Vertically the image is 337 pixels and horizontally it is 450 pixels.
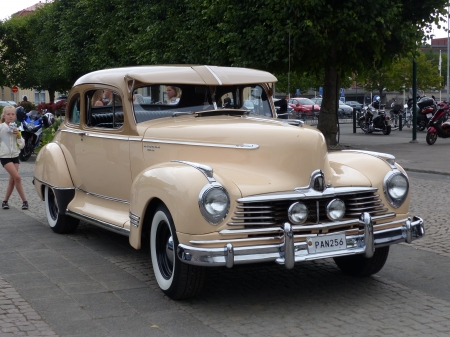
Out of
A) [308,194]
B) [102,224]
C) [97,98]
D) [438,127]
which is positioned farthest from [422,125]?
[308,194]

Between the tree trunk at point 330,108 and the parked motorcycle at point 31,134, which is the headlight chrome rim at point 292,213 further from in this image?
the tree trunk at point 330,108

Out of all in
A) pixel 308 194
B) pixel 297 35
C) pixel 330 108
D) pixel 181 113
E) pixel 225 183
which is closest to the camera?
pixel 225 183

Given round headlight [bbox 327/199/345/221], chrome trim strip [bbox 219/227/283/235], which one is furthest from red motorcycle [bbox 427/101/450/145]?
chrome trim strip [bbox 219/227/283/235]

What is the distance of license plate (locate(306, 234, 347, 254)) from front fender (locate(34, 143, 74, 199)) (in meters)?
3.89

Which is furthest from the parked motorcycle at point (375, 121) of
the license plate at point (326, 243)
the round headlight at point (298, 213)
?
the round headlight at point (298, 213)

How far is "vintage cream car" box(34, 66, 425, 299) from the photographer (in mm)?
5707

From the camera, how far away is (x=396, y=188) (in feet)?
21.1

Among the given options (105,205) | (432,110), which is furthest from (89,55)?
(105,205)

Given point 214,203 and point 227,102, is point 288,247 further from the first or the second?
point 227,102

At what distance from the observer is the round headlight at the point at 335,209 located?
599 cm

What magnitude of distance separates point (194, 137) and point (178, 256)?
4.28ft

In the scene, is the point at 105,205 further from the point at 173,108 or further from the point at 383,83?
the point at 383,83

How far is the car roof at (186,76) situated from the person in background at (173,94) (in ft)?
0.26

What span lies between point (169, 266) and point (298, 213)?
3.98 feet
